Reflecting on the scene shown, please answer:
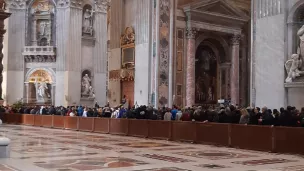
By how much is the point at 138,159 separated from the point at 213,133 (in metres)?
4.15

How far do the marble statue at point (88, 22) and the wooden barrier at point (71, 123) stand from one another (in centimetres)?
972

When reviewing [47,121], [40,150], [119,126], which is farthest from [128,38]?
[40,150]

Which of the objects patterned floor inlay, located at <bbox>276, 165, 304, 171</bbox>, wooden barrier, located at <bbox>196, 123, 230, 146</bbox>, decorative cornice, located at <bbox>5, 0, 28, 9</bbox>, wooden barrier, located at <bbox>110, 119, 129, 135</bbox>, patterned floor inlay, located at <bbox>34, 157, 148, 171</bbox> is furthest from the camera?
decorative cornice, located at <bbox>5, 0, 28, 9</bbox>

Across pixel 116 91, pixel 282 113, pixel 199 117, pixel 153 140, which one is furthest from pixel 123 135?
pixel 116 91

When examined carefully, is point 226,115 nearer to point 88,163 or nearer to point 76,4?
point 88,163

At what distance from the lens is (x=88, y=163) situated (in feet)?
29.7

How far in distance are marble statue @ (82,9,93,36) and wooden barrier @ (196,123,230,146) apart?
16680mm

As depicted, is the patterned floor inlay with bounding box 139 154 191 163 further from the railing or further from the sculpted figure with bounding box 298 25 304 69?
the sculpted figure with bounding box 298 25 304 69

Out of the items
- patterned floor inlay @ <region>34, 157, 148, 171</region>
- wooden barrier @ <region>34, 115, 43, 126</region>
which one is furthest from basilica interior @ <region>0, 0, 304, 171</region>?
wooden barrier @ <region>34, 115, 43, 126</region>

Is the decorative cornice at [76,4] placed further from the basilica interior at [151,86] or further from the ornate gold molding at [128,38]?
the ornate gold molding at [128,38]

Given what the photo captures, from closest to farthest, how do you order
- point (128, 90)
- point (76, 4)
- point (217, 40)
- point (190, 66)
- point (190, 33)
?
1. point (128, 90)
2. point (190, 33)
3. point (190, 66)
4. point (76, 4)
5. point (217, 40)

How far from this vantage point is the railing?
11453 mm

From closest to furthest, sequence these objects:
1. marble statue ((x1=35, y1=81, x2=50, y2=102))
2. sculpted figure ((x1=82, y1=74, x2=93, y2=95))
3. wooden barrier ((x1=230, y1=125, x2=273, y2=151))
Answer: wooden barrier ((x1=230, y1=125, x2=273, y2=151))
marble statue ((x1=35, y1=81, x2=50, y2=102))
sculpted figure ((x1=82, y1=74, x2=93, y2=95))

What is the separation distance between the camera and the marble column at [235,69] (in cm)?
3094
